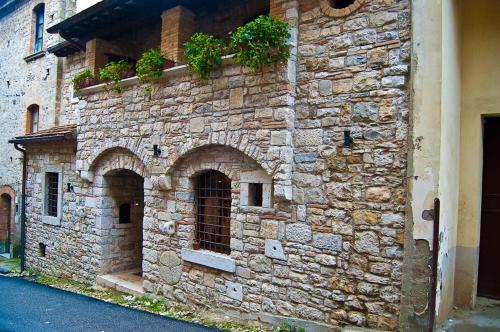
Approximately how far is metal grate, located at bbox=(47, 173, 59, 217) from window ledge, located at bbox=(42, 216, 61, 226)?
0.30 m

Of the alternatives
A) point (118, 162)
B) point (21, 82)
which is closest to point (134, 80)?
point (118, 162)

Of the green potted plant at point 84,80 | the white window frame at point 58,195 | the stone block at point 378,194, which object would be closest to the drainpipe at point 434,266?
the stone block at point 378,194

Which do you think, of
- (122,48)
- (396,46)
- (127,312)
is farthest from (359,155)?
(122,48)

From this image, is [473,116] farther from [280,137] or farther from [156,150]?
[156,150]

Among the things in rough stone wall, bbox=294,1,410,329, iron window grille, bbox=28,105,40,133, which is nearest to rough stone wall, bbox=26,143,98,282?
iron window grille, bbox=28,105,40,133

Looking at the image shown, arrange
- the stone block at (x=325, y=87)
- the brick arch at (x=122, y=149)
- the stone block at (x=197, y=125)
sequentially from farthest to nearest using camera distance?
the brick arch at (x=122, y=149)
the stone block at (x=197, y=125)
the stone block at (x=325, y=87)

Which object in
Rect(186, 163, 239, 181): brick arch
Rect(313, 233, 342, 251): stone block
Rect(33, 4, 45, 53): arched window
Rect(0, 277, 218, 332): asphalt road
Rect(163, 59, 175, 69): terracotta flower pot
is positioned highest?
Rect(33, 4, 45, 53): arched window

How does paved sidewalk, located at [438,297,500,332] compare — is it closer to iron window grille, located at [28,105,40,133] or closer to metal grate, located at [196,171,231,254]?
metal grate, located at [196,171,231,254]

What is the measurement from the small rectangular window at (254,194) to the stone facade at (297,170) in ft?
0.22

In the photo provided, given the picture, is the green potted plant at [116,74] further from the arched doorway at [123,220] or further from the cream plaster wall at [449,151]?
the cream plaster wall at [449,151]

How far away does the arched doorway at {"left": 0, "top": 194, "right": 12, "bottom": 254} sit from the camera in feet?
41.4

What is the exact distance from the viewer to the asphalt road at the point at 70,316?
5.02m

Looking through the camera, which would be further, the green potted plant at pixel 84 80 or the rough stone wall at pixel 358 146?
the green potted plant at pixel 84 80

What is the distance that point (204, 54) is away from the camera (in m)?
5.25
